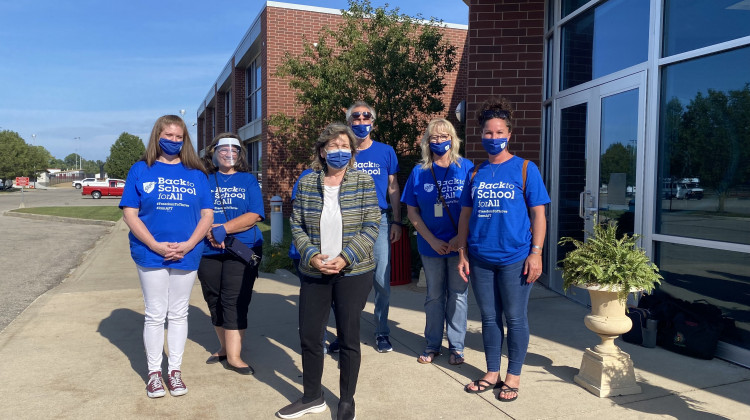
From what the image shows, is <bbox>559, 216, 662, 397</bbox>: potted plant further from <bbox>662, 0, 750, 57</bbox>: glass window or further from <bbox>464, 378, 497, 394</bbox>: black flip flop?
<bbox>662, 0, 750, 57</bbox>: glass window

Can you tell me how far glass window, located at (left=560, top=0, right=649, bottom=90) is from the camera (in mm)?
5328

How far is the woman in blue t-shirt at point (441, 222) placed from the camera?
4.16 metres

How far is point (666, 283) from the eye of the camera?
192 inches

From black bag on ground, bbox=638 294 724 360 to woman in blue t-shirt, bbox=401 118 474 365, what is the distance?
5.66 ft

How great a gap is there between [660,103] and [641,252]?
74.1 inches

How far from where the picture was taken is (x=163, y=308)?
374cm

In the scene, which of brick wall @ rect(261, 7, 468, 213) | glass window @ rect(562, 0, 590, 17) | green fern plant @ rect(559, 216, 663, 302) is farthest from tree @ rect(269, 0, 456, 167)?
green fern plant @ rect(559, 216, 663, 302)

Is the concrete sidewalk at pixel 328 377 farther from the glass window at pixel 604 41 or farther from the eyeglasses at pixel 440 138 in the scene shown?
the glass window at pixel 604 41

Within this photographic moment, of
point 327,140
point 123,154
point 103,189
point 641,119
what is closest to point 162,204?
point 327,140

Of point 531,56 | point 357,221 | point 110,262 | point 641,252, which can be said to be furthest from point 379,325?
point 110,262

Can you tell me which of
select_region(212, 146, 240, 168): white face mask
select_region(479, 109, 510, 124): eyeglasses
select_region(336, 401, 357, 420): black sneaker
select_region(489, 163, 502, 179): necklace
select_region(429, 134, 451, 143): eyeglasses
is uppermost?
select_region(479, 109, 510, 124): eyeglasses

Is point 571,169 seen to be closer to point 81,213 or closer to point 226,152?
point 226,152

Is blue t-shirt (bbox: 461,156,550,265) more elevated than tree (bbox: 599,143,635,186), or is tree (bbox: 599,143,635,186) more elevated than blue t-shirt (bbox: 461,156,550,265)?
tree (bbox: 599,143,635,186)

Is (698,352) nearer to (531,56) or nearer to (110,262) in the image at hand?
(531,56)
